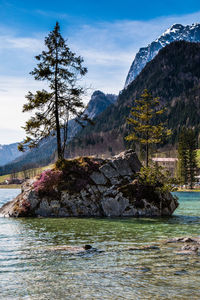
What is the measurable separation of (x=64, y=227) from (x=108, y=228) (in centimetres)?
386

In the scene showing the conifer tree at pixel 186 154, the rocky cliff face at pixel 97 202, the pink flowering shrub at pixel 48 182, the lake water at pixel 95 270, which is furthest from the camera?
the conifer tree at pixel 186 154

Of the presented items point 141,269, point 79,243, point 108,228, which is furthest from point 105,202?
point 141,269

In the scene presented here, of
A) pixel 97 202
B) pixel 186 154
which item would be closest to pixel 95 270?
pixel 97 202

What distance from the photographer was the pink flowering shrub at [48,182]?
114ft

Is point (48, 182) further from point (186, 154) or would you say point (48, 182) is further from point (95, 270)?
point (186, 154)

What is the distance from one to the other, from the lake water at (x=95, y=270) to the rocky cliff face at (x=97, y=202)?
1323cm

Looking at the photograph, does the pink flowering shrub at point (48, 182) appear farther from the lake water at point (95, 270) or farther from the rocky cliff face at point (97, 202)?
the lake water at point (95, 270)

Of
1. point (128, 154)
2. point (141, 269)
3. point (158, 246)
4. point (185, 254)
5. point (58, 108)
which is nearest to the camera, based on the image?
point (141, 269)

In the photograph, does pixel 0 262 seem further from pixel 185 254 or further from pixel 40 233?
pixel 185 254

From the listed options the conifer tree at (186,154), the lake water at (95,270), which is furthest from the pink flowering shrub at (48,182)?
the conifer tree at (186,154)

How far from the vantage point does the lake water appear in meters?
9.80

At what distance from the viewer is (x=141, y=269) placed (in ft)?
40.5

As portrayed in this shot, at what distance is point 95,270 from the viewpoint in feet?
40.0

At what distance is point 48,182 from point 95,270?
79.5ft
